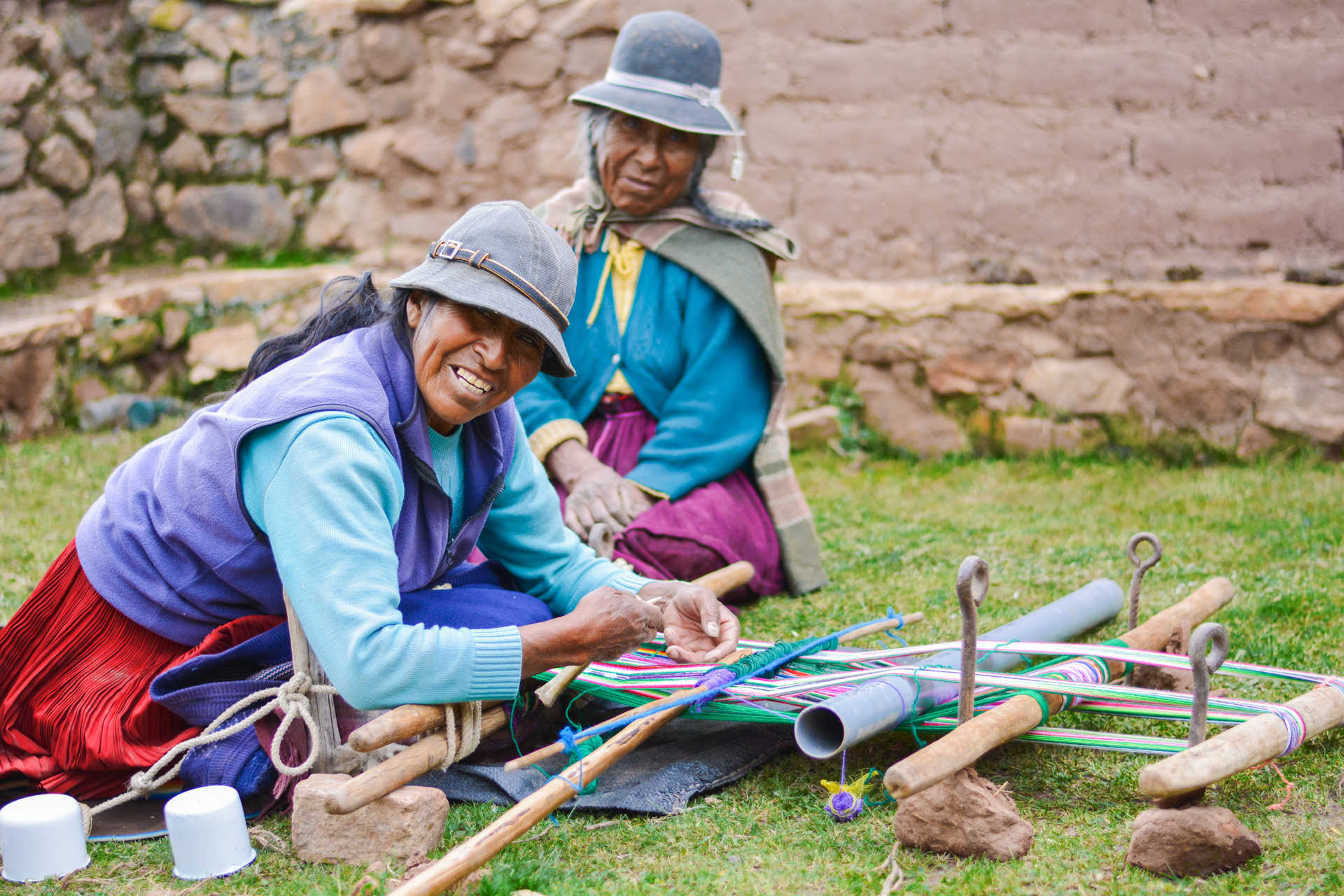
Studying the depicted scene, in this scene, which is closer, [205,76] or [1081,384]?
[1081,384]

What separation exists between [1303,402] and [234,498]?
4418 mm

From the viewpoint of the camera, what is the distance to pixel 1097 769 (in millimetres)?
2510

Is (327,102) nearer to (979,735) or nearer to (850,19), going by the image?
(850,19)

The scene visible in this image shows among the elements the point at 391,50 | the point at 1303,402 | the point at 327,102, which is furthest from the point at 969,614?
the point at 327,102

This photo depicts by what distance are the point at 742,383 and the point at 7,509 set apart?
274 centimetres

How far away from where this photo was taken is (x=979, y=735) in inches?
83.0

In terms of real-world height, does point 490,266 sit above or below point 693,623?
above

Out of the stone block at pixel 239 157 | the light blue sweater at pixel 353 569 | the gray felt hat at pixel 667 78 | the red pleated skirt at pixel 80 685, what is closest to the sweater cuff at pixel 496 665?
the light blue sweater at pixel 353 569

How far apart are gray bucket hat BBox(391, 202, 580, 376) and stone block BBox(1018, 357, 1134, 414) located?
11.7 ft

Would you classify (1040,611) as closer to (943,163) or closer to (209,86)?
(943,163)

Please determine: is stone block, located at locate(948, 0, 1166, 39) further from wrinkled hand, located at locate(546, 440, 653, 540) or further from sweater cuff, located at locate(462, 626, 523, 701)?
sweater cuff, located at locate(462, 626, 523, 701)

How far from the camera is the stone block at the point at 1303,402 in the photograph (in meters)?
5.07

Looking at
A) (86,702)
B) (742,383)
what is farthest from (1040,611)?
(86,702)

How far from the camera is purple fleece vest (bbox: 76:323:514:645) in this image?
7.26ft
